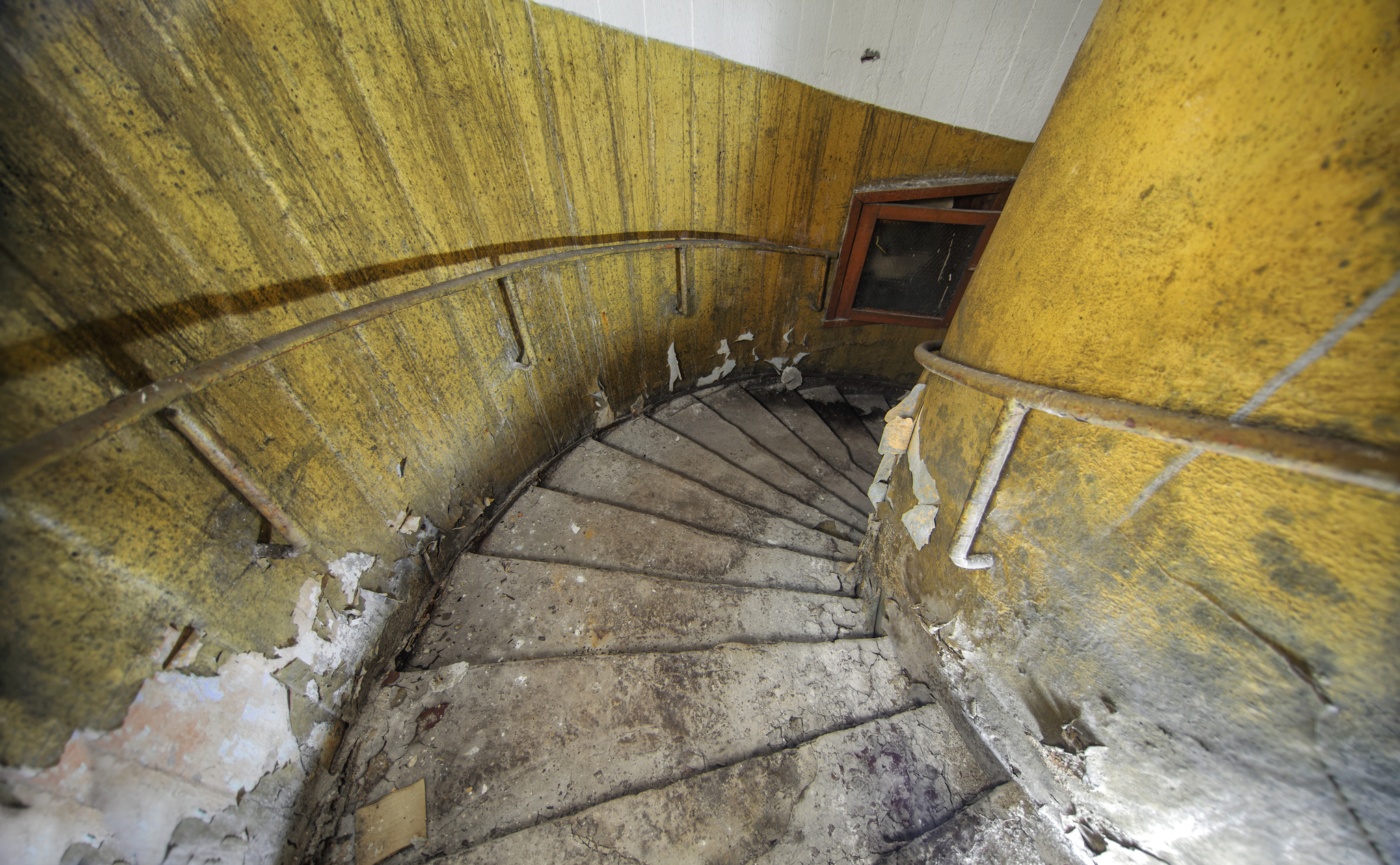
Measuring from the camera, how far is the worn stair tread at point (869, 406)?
4.09 metres

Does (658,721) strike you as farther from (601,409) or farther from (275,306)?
(601,409)

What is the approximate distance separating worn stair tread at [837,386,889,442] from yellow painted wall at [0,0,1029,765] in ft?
8.21

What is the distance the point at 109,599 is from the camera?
974 mm

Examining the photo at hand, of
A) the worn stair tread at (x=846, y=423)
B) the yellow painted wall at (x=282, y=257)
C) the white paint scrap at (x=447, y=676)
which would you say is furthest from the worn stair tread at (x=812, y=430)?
the white paint scrap at (x=447, y=676)

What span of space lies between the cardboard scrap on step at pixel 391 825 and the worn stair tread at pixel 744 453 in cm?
219

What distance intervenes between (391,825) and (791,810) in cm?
125

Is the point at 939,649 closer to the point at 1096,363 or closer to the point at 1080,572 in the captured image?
the point at 1080,572

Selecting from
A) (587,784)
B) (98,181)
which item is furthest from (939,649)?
(98,181)

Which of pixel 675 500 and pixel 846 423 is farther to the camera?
pixel 846 423

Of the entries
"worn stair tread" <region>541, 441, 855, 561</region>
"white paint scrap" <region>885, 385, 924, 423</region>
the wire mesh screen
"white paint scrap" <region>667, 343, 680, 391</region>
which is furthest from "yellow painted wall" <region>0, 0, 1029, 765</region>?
"white paint scrap" <region>885, 385, 924, 423</region>

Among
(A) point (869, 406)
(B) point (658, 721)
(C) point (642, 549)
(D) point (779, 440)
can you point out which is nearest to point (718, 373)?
(D) point (779, 440)

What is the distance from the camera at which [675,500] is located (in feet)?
8.64

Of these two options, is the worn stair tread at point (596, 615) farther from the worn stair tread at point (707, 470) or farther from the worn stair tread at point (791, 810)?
the worn stair tread at point (707, 470)

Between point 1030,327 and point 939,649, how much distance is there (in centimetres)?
116
